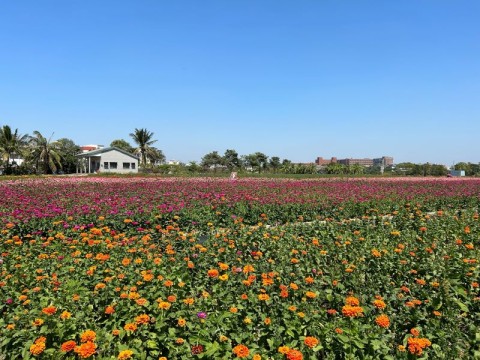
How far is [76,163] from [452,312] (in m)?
51.4

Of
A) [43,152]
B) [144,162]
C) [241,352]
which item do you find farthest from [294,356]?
[144,162]

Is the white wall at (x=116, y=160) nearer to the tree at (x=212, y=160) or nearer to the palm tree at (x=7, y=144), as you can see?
the palm tree at (x=7, y=144)

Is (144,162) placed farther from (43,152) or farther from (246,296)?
(246,296)

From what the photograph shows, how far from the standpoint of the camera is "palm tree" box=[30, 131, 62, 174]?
38.4 meters

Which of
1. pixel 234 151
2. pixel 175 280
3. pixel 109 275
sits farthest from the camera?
pixel 234 151

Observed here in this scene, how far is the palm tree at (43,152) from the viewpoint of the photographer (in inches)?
1513

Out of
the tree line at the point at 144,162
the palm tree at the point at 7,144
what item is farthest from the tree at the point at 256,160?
the palm tree at the point at 7,144

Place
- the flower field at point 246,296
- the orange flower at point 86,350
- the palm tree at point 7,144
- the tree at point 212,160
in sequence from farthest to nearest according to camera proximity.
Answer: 1. the tree at point 212,160
2. the palm tree at point 7,144
3. the flower field at point 246,296
4. the orange flower at point 86,350

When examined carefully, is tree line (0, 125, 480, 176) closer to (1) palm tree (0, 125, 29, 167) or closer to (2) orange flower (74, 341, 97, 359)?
(1) palm tree (0, 125, 29, 167)

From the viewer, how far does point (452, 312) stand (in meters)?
2.99

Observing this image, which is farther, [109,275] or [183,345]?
[109,275]

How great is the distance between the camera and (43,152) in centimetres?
3856

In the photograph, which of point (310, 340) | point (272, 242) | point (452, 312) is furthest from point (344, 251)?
point (310, 340)

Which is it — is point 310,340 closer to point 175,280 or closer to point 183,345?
point 183,345
